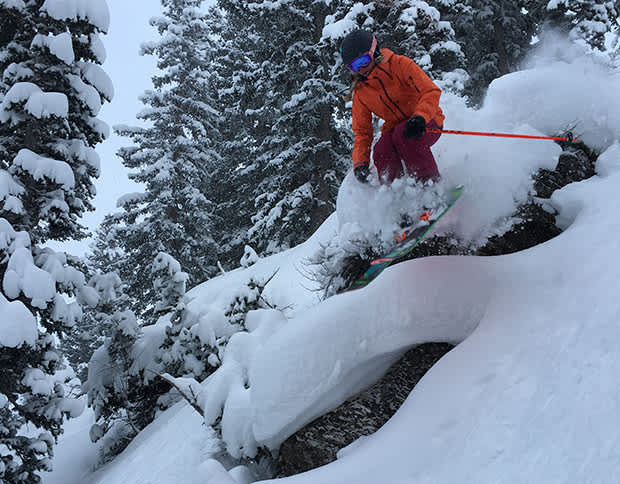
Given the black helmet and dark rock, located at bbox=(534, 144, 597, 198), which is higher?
the black helmet

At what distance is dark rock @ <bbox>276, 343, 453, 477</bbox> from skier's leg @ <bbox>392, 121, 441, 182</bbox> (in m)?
1.49

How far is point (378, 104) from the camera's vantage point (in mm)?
4027

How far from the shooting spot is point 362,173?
4.00 metres

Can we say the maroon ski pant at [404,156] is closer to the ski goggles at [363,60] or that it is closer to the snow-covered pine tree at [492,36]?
the ski goggles at [363,60]

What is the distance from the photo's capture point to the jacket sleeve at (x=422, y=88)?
11.7 feet

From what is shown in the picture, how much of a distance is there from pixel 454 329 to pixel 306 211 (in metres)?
10.5

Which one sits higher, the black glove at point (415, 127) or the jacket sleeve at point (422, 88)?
the jacket sleeve at point (422, 88)

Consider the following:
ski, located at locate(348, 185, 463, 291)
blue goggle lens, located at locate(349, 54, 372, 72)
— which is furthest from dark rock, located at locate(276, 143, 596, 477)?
blue goggle lens, located at locate(349, 54, 372, 72)

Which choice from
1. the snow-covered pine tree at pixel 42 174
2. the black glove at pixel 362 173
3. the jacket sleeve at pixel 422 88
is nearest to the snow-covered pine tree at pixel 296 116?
the snow-covered pine tree at pixel 42 174

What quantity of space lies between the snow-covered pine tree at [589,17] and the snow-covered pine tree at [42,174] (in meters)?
13.0

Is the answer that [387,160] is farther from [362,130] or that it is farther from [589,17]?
[589,17]

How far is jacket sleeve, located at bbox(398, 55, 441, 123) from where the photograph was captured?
11.7 ft

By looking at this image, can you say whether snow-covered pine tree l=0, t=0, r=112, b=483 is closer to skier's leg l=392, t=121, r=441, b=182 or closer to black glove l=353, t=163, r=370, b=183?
black glove l=353, t=163, r=370, b=183

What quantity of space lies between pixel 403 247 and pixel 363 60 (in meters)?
1.80
